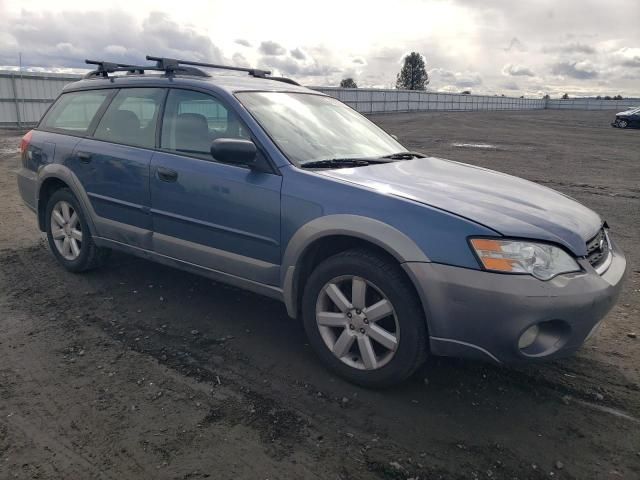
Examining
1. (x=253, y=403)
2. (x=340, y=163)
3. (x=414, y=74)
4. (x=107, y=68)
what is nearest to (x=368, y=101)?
(x=107, y=68)

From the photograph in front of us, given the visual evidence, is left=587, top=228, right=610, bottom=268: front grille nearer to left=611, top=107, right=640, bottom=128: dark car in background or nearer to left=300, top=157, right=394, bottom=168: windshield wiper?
left=300, top=157, right=394, bottom=168: windshield wiper

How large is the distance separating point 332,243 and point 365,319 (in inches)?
19.4

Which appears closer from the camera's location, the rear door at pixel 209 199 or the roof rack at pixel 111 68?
the rear door at pixel 209 199

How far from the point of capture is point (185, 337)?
3621 millimetres

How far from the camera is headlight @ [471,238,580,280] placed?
101 inches

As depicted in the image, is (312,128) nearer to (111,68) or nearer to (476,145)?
(111,68)

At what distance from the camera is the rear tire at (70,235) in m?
4.63

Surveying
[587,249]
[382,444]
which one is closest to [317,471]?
[382,444]

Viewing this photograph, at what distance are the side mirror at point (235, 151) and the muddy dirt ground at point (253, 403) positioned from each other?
1.23m

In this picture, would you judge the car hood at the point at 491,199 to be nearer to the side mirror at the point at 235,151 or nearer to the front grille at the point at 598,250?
the front grille at the point at 598,250

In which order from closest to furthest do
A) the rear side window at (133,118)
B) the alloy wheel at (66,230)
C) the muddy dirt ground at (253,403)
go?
the muddy dirt ground at (253,403), the rear side window at (133,118), the alloy wheel at (66,230)

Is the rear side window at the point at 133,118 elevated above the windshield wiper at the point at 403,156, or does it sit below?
above

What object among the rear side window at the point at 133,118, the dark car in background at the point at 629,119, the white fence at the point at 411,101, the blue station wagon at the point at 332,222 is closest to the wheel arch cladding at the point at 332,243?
the blue station wagon at the point at 332,222

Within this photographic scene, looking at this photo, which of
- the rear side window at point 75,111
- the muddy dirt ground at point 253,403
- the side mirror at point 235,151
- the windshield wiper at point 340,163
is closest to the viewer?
the muddy dirt ground at point 253,403
